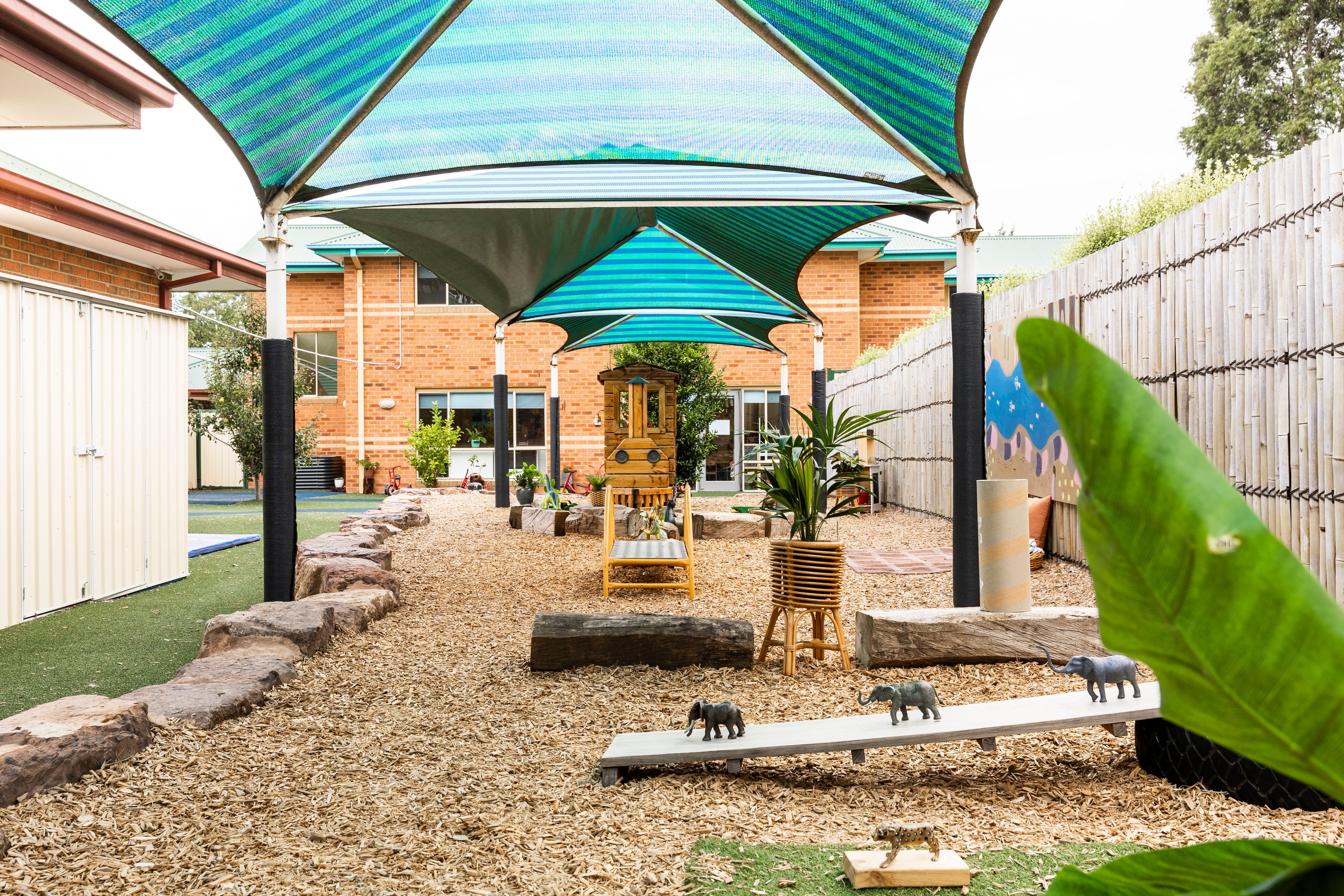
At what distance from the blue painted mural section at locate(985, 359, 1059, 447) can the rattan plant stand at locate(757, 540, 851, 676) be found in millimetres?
3061

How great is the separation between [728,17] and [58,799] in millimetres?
4555

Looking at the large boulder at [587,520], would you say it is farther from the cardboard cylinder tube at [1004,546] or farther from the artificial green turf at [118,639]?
the cardboard cylinder tube at [1004,546]

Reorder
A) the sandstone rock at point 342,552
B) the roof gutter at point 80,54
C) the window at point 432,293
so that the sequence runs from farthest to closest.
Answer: the window at point 432,293 < the sandstone rock at point 342,552 < the roof gutter at point 80,54

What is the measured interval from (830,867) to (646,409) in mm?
9832

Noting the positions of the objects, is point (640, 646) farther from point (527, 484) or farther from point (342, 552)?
point (527, 484)

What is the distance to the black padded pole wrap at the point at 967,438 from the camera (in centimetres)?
531

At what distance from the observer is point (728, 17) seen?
4.98 m

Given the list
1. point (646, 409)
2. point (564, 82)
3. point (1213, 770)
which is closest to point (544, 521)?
point (646, 409)

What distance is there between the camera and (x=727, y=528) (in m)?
10.6

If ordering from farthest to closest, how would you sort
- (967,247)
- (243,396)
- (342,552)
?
(243,396), (342,552), (967,247)

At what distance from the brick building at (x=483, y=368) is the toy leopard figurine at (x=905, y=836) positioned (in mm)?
17485

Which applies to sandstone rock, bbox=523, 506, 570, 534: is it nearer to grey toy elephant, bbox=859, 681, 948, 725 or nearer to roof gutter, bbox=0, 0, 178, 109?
roof gutter, bbox=0, 0, 178, 109

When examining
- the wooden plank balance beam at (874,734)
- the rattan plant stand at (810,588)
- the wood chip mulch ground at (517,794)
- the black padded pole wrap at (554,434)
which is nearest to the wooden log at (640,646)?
the wood chip mulch ground at (517,794)

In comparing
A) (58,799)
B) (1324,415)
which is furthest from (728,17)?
(58,799)
